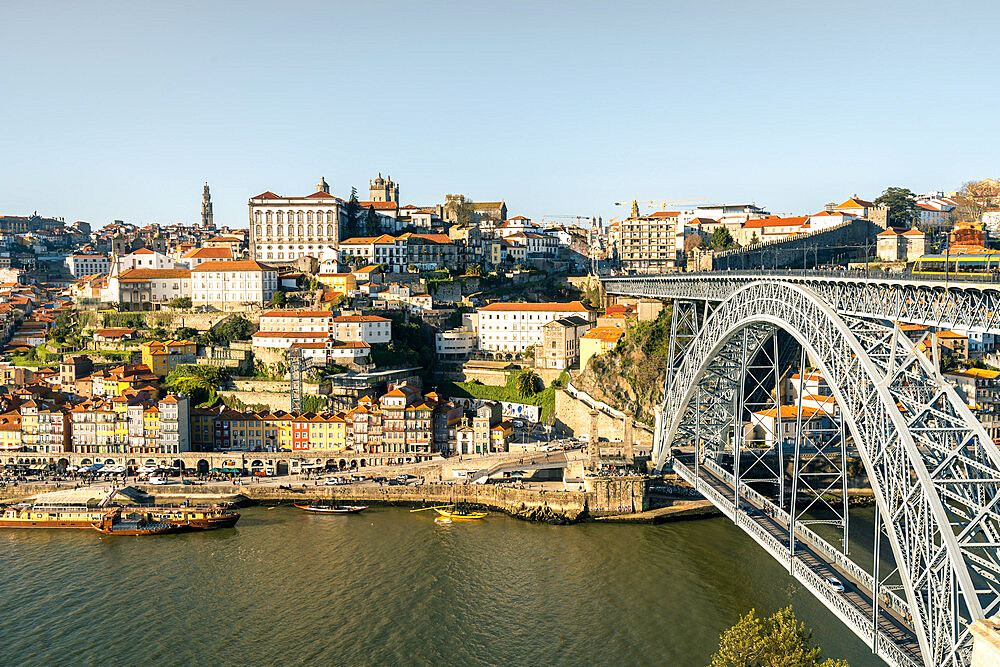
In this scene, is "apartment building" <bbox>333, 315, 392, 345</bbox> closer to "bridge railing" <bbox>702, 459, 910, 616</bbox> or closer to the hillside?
the hillside

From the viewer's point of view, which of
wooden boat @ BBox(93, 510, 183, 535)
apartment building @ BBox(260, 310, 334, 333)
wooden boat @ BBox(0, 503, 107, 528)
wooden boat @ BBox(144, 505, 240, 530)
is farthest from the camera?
apartment building @ BBox(260, 310, 334, 333)

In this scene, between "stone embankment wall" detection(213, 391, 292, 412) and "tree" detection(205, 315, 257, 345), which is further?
"tree" detection(205, 315, 257, 345)

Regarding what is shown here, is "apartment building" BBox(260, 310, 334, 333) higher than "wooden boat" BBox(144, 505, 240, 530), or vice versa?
"apartment building" BBox(260, 310, 334, 333)

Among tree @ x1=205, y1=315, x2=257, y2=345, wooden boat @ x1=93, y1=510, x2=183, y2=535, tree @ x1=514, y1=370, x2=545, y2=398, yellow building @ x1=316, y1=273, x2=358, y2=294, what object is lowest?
wooden boat @ x1=93, y1=510, x2=183, y2=535

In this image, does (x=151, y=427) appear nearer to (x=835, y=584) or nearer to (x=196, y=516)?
(x=196, y=516)

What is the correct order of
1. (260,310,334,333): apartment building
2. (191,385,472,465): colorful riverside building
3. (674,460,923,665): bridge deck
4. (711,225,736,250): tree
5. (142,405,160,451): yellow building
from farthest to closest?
(711,225,736,250): tree → (260,310,334,333): apartment building → (142,405,160,451): yellow building → (191,385,472,465): colorful riverside building → (674,460,923,665): bridge deck

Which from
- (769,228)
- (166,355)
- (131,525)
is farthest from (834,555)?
(769,228)

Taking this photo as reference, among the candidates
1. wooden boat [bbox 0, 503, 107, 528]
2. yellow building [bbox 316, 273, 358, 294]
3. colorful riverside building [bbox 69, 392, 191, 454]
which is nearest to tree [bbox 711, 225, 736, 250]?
yellow building [bbox 316, 273, 358, 294]
